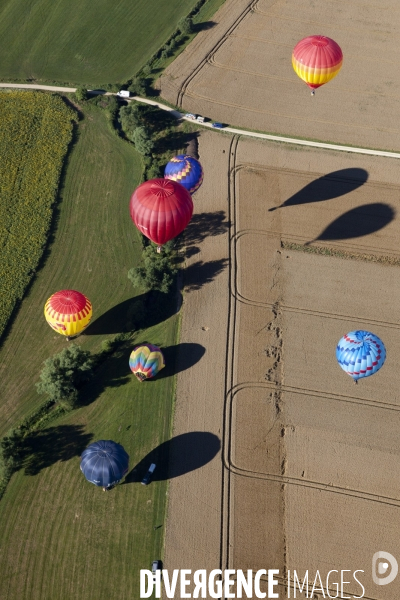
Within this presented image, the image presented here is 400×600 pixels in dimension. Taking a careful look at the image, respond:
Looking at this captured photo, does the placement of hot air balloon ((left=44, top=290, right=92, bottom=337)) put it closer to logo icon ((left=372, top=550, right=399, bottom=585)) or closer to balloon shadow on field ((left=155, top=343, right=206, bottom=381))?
balloon shadow on field ((left=155, top=343, right=206, bottom=381))

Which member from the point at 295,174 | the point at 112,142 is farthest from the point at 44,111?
the point at 295,174

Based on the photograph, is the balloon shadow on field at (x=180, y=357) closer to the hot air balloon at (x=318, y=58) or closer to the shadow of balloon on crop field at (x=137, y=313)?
the shadow of balloon on crop field at (x=137, y=313)

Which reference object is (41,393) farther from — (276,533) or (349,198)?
(349,198)

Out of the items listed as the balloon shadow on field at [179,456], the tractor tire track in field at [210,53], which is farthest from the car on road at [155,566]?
the tractor tire track in field at [210,53]

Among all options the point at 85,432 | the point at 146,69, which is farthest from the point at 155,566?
the point at 146,69

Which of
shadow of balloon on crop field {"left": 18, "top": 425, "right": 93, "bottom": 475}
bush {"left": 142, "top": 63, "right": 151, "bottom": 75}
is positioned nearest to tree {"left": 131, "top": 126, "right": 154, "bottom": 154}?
bush {"left": 142, "top": 63, "right": 151, "bottom": 75}

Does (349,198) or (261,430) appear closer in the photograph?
(261,430)
